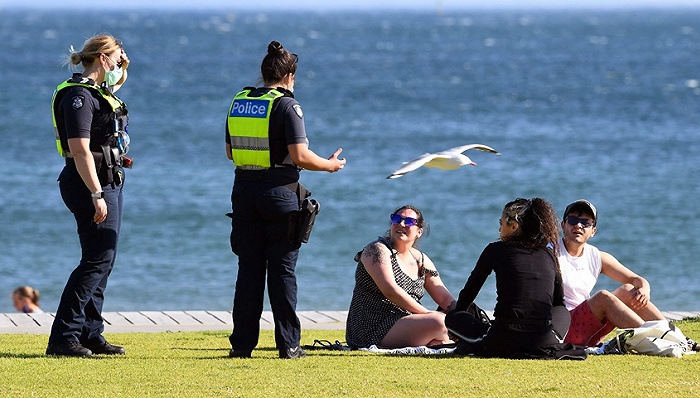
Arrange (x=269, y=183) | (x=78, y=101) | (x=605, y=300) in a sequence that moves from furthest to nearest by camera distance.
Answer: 1. (x=605, y=300)
2. (x=269, y=183)
3. (x=78, y=101)

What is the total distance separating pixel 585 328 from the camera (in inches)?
293

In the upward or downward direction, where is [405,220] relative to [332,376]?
upward

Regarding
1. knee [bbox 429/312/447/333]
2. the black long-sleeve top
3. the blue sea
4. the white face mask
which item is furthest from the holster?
the blue sea

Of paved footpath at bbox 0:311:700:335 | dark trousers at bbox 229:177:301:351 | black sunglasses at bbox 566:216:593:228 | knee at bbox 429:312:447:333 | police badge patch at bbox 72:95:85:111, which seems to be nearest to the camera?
police badge patch at bbox 72:95:85:111

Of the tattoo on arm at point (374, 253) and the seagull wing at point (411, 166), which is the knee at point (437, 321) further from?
the seagull wing at point (411, 166)

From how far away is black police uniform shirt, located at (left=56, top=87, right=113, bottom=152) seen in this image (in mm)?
6582

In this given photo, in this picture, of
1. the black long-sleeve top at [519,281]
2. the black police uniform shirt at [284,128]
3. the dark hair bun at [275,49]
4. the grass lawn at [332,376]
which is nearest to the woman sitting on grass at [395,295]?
the grass lawn at [332,376]

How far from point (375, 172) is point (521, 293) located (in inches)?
793

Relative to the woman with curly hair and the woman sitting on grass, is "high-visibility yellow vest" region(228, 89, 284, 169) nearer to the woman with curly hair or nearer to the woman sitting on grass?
the woman sitting on grass

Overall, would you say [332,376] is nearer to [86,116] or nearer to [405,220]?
[405,220]

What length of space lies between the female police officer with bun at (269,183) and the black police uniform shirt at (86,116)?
0.70m

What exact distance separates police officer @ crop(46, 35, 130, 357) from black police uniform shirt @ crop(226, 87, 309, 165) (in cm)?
83

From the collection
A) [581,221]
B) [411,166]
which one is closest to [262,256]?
[411,166]

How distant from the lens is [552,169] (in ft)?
89.8
